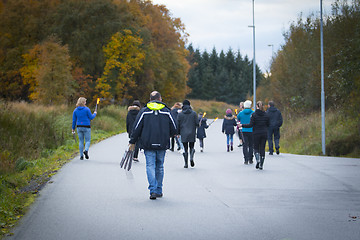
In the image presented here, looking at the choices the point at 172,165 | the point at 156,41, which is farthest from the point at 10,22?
the point at 172,165

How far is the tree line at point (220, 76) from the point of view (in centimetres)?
11332

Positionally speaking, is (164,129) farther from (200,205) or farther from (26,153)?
(26,153)

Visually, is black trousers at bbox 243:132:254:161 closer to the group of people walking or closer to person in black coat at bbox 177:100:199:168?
the group of people walking

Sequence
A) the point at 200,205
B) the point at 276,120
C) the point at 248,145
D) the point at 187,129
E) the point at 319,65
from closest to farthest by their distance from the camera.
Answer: the point at 200,205
the point at 187,129
the point at 248,145
the point at 276,120
the point at 319,65

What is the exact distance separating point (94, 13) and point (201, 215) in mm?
41663

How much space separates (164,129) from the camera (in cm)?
908

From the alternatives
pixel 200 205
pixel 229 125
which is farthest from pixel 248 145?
pixel 200 205

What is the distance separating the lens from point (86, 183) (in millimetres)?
10625

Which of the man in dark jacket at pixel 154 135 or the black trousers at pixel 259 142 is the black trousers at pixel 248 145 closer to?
the black trousers at pixel 259 142

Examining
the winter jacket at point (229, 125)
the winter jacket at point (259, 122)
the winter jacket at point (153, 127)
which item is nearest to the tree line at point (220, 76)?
the winter jacket at point (229, 125)

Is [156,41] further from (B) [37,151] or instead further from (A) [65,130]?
(B) [37,151]

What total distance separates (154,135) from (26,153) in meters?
7.37

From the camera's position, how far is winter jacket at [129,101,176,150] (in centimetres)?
898

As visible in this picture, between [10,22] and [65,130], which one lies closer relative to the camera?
[65,130]
